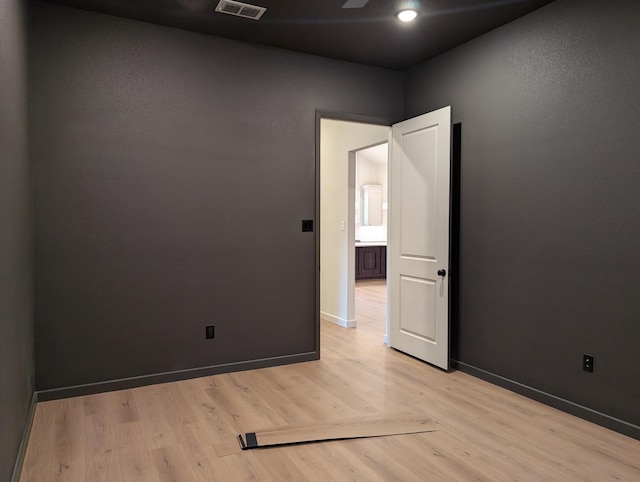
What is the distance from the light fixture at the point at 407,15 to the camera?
10.4 feet

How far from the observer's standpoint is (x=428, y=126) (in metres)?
3.90

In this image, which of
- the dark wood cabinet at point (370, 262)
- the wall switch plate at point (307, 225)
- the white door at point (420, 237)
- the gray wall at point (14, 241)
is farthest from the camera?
the dark wood cabinet at point (370, 262)

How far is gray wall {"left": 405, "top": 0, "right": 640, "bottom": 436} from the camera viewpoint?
8.86ft

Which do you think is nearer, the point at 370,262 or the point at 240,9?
the point at 240,9

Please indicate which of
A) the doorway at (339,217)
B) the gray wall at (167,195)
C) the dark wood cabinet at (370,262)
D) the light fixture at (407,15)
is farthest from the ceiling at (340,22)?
the dark wood cabinet at (370,262)

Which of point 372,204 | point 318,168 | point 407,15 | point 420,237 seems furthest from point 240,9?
point 372,204

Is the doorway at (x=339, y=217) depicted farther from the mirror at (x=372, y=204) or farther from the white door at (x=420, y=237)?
the mirror at (x=372, y=204)

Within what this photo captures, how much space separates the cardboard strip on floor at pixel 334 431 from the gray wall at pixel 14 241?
113 cm

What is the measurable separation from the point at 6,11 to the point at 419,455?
9.54 ft

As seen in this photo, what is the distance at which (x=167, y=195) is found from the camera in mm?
3488

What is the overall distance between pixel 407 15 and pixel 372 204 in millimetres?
7218

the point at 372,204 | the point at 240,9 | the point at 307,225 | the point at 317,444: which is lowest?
the point at 317,444

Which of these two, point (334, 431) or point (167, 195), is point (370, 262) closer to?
point (167, 195)

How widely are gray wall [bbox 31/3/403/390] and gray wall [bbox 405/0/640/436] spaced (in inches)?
51.2
